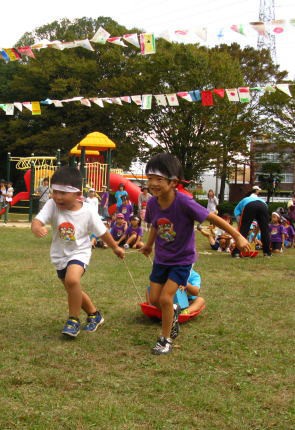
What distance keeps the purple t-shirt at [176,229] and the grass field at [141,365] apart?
0.76m

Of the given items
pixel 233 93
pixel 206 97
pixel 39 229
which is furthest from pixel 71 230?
pixel 233 93

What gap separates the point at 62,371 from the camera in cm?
413

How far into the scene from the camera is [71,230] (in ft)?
17.0

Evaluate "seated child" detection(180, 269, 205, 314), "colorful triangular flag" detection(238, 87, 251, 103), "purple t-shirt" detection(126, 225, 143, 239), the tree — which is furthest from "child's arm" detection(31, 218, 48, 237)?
the tree

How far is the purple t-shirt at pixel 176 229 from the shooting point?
5012mm

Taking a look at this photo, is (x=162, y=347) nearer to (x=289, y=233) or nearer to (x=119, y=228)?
(x=119, y=228)

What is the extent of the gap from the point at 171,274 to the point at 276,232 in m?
9.30

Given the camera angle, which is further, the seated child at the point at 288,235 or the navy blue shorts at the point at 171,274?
the seated child at the point at 288,235

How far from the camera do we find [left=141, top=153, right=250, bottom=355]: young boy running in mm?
4883

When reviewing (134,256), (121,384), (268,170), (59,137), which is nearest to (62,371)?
(121,384)

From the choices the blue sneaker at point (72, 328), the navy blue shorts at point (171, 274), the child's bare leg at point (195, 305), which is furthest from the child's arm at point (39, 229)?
the child's bare leg at point (195, 305)

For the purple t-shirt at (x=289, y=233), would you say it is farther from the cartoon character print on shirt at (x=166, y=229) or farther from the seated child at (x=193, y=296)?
the cartoon character print on shirt at (x=166, y=229)

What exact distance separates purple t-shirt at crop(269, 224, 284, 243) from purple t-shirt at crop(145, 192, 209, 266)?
8.96m

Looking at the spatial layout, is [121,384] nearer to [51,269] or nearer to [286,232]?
[51,269]
